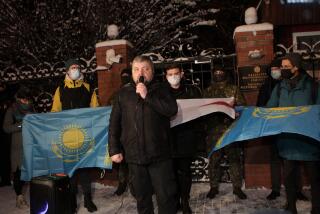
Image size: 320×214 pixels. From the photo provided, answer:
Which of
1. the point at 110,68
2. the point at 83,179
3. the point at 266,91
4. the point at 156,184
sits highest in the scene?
the point at 110,68

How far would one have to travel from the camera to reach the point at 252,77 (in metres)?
6.86

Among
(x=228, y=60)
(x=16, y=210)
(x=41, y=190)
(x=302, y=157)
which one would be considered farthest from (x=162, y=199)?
(x=228, y=60)

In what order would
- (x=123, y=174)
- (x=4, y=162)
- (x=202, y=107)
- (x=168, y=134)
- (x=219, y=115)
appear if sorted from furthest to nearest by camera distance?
(x=4, y=162) → (x=123, y=174) → (x=219, y=115) → (x=202, y=107) → (x=168, y=134)

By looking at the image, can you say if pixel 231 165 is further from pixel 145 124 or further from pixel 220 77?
pixel 145 124

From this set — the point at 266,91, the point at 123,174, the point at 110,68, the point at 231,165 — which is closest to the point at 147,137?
the point at 231,165

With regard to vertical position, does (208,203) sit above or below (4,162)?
below

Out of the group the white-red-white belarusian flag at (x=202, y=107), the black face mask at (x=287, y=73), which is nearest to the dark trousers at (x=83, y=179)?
the white-red-white belarusian flag at (x=202, y=107)

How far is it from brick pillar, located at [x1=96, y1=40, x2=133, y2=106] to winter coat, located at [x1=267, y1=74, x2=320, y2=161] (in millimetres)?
3252

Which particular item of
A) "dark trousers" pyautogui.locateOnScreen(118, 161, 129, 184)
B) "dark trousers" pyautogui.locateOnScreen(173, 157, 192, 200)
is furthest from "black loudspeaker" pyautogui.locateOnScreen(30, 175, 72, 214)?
"dark trousers" pyautogui.locateOnScreen(118, 161, 129, 184)

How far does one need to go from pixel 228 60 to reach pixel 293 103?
8.57ft

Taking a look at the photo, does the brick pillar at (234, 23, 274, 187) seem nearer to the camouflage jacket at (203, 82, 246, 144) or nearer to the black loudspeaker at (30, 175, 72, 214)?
the camouflage jacket at (203, 82, 246, 144)

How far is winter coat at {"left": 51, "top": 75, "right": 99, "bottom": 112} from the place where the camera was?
6.19 metres

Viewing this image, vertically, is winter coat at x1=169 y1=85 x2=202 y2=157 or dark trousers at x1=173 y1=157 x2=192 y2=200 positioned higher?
winter coat at x1=169 y1=85 x2=202 y2=157

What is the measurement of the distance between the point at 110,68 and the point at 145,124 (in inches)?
138
